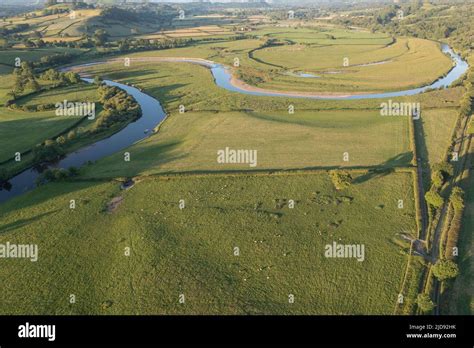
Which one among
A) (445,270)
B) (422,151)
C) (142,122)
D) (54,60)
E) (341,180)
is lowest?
(445,270)

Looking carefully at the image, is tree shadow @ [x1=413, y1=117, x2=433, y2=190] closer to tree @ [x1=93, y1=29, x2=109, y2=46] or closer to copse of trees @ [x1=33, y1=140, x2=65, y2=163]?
copse of trees @ [x1=33, y1=140, x2=65, y2=163]

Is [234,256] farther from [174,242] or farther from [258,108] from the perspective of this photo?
[258,108]

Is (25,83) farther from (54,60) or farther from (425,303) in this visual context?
(425,303)

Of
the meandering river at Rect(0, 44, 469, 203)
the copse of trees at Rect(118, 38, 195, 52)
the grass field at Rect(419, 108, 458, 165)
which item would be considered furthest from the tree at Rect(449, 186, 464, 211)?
the copse of trees at Rect(118, 38, 195, 52)

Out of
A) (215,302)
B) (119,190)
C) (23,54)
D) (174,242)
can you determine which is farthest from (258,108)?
(23,54)

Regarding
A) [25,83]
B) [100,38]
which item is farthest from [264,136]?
[100,38]

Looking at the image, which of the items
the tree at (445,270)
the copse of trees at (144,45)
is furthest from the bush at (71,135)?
the copse of trees at (144,45)

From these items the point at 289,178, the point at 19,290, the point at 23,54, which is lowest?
the point at 19,290

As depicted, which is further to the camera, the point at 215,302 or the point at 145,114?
the point at 145,114

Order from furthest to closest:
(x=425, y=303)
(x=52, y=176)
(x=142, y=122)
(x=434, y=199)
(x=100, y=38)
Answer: (x=100, y=38) < (x=142, y=122) < (x=52, y=176) < (x=434, y=199) < (x=425, y=303)
